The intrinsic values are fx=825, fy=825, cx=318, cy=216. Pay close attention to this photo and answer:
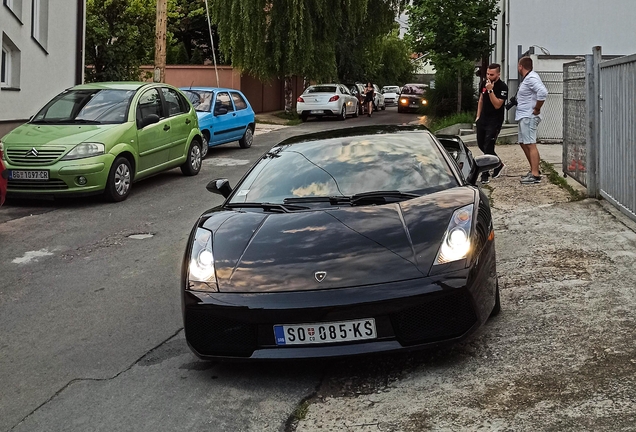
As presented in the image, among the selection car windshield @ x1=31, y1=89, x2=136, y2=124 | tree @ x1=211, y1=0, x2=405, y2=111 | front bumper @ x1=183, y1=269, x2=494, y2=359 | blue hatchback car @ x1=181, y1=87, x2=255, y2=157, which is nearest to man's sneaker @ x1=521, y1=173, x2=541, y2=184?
car windshield @ x1=31, y1=89, x2=136, y2=124

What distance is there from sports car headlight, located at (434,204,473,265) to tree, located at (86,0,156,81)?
23.1 meters

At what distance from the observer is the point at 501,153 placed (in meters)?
16.4

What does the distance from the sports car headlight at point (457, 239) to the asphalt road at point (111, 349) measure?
3.06ft

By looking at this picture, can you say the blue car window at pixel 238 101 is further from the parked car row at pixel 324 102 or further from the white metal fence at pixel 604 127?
the parked car row at pixel 324 102

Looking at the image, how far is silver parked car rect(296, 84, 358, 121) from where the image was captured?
32062mm

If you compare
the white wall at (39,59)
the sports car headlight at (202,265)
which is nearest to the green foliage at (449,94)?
the white wall at (39,59)

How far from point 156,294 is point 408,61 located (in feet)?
219

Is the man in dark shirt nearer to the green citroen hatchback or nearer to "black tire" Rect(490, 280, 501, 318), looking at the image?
the green citroen hatchback

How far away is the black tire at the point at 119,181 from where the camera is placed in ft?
38.3

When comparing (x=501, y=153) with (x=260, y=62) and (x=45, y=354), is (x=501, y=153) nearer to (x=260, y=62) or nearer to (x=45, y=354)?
(x=45, y=354)

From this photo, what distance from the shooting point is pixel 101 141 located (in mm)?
11578

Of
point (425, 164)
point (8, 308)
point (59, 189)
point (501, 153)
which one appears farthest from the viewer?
point (501, 153)

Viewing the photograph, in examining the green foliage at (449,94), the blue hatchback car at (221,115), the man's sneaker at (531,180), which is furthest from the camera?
the green foliage at (449,94)

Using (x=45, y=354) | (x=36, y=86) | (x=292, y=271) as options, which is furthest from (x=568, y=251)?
(x=36, y=86)
